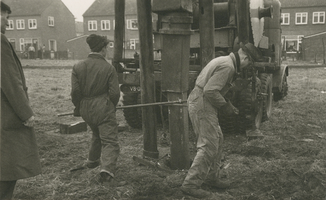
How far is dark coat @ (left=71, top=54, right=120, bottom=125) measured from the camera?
16.1 ft

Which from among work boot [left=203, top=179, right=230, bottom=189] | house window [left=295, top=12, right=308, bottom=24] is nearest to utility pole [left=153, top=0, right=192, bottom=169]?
work boot [left=203, top=179, right=230, bottom=189]

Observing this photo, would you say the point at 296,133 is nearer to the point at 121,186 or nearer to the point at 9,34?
the point at 121,186

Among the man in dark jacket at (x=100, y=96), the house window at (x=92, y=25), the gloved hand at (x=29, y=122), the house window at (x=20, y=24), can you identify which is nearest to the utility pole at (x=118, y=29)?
the man in dark jacket at (x=100, y=96)

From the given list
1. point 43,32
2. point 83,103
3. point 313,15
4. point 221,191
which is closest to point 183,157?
point 221,191

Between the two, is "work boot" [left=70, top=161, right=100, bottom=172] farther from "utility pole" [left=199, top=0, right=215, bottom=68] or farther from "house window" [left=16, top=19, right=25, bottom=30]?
"house window" [left=16, top=19, right=25, bottom=30]

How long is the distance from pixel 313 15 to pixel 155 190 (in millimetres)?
50104

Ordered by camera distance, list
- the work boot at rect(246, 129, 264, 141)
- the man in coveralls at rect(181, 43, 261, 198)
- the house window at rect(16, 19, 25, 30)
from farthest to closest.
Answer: the house window at rect(16, 19, 25, 30) < the work boot at rect(246, 129, 264, 141) < the man in coveralls at rect(181, 43, 261, 198)

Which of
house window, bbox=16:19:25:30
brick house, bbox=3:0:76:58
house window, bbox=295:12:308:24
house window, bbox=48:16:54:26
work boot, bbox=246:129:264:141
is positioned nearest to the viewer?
work boot, bbox=246:129:264:141

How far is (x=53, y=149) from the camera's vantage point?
6.66 m

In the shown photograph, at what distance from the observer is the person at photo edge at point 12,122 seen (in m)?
3.47

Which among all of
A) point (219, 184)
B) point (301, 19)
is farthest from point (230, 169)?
point (301, 19)

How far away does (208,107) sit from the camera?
4555 millimetres

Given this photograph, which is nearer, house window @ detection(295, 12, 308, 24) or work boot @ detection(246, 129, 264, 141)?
work boot @ detection(246, 129, 264, 141)

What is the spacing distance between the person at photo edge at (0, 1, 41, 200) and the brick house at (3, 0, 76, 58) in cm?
5352
